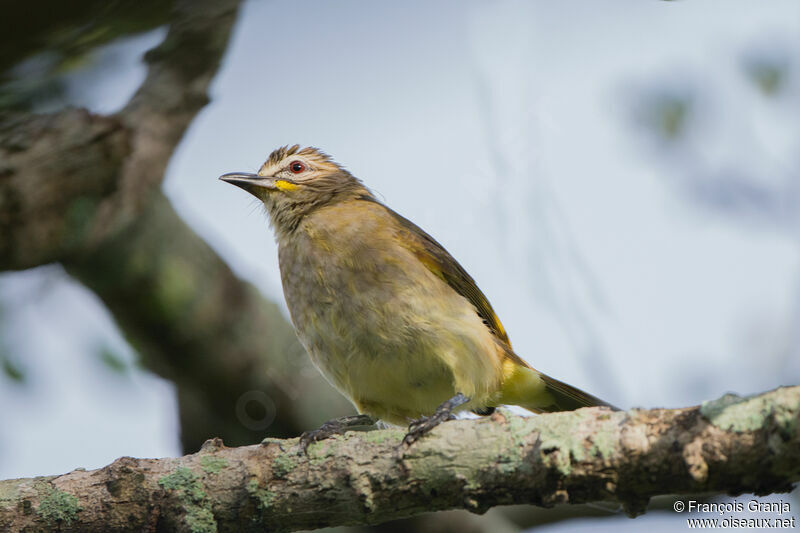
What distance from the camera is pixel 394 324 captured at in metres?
4.70

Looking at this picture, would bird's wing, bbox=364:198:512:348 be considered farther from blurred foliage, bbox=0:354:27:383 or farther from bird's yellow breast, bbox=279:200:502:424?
blurred foliage, bbox=0:354:27:383

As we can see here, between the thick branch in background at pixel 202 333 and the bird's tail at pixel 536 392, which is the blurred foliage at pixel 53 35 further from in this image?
the bird's tail at pixel 536 392

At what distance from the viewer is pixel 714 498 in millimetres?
4289

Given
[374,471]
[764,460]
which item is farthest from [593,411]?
[374,471]

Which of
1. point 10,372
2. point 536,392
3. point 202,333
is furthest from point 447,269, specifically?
point 10,372

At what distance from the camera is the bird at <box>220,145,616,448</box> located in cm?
471

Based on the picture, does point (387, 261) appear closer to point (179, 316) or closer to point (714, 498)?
point (179, 316)

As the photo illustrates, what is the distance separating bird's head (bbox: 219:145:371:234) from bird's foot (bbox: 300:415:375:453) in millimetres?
1418

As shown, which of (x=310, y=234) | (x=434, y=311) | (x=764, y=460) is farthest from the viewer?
(x=310, y=234)

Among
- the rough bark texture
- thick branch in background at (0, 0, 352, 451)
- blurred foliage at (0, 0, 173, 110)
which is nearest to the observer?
the rough bark texture

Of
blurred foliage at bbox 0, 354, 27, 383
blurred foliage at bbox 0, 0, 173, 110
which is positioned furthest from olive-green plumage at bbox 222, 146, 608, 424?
blurred foliage at bbox 0, 354, 27, 383

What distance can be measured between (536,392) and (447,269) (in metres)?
0.97

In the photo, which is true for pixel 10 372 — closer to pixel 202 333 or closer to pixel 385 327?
pixel 202 333

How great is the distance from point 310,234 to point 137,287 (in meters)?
1.44
